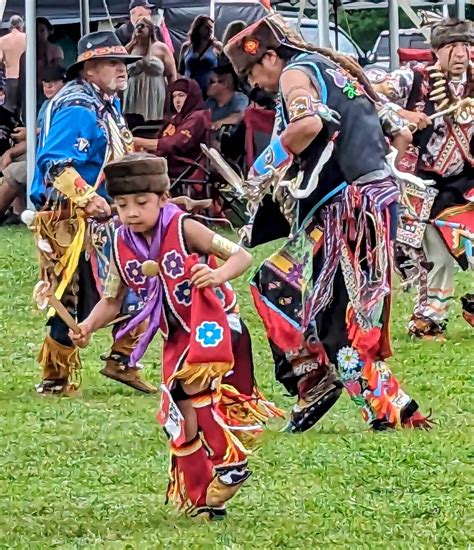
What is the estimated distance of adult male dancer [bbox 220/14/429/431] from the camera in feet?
20.6

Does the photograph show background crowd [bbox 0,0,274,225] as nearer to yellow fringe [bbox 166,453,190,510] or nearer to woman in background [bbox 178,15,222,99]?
woman in background [bbox 178,15,222,99]

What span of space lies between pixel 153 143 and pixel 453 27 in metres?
5.12

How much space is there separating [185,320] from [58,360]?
8.75ft

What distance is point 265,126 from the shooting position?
13789 millimetres

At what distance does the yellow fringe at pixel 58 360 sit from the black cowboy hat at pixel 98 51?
1235 mm

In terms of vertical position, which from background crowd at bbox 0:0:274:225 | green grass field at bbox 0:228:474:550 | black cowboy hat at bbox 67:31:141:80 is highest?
black cowboy hat at bbox 67:31:141:80

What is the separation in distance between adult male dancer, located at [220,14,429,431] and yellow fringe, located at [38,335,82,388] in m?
1.52

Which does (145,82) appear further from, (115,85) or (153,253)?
(153,253)

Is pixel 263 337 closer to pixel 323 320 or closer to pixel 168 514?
pixel 323 320

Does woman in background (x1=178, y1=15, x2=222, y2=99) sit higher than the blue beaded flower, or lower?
lower

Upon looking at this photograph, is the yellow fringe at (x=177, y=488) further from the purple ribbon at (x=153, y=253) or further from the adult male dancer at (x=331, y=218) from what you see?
the adult male dancer at (x=331, y=218)

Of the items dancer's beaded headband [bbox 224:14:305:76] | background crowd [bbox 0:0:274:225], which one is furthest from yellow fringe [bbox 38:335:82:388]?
background crowd [bbox 0:0:274:225]

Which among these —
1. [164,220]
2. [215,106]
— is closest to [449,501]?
[164,220]

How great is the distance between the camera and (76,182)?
7.32 metres
